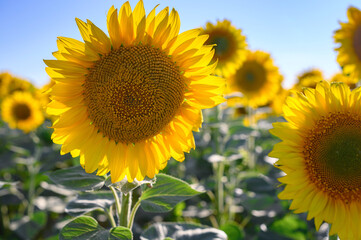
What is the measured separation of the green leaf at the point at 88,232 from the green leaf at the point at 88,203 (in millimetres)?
196

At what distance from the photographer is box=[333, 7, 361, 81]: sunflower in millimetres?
3426

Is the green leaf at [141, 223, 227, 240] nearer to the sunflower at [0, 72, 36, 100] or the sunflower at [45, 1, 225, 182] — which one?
the sunflower at [45, 1, 225, 182]

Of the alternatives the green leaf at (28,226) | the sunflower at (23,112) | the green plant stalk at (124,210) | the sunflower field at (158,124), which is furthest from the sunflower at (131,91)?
the sunflower at (23,112)

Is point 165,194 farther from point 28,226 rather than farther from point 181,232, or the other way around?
point 28,226

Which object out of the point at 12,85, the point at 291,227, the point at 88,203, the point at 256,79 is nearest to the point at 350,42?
the point at 256,79

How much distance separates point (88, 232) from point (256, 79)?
4.18 m

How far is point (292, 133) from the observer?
1.80 m

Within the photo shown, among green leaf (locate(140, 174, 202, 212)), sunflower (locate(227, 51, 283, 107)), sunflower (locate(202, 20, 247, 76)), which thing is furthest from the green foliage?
sunflower (locate(227, 51, 283, 107))

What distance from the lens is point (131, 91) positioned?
167 centimetres

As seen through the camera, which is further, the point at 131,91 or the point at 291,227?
the point at 291,227

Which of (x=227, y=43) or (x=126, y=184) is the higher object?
(x=227, y=43)

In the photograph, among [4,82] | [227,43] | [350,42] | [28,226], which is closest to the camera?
[350,42]

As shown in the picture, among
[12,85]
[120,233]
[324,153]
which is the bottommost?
[120,233]

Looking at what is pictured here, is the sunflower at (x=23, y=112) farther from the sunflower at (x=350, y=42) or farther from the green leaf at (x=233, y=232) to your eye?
the sunflower at (x=350, y=42)
